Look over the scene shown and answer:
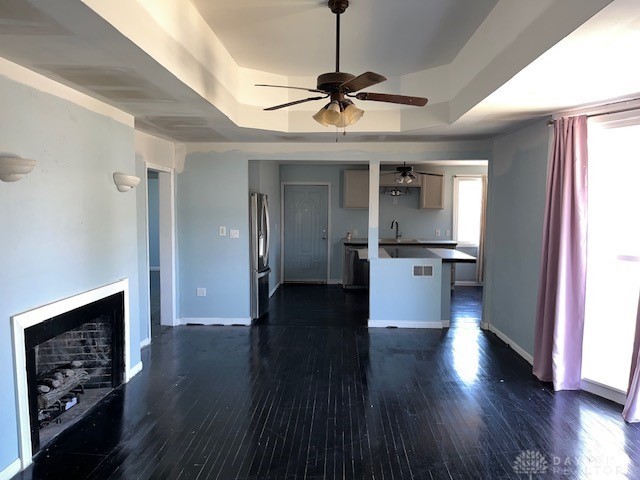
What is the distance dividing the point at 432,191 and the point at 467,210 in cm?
82

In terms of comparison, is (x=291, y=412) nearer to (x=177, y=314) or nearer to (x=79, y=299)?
(x=79, y=299)

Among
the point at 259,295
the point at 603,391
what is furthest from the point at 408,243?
the point at 603,391

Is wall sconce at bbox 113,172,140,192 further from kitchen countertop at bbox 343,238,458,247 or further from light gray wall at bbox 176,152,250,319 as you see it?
kitchen countertop at bbox 343,238,458,247

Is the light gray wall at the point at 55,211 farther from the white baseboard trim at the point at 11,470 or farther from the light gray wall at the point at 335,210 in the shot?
the light gray wall at the point at 335,210

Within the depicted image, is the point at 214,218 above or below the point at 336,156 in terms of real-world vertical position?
below

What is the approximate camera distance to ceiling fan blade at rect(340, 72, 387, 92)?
226 centimetres

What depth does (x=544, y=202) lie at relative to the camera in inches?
142

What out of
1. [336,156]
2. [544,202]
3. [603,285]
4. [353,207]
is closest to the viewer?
[603,285]

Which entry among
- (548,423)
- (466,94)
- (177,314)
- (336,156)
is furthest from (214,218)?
(548,423)

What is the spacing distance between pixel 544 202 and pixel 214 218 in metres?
3.61

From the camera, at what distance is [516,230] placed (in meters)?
4.20

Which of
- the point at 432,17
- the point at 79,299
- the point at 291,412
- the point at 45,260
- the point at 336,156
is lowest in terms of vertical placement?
the point at 291,412

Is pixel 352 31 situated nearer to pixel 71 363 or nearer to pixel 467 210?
pixel 71 363

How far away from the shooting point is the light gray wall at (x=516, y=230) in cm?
376
